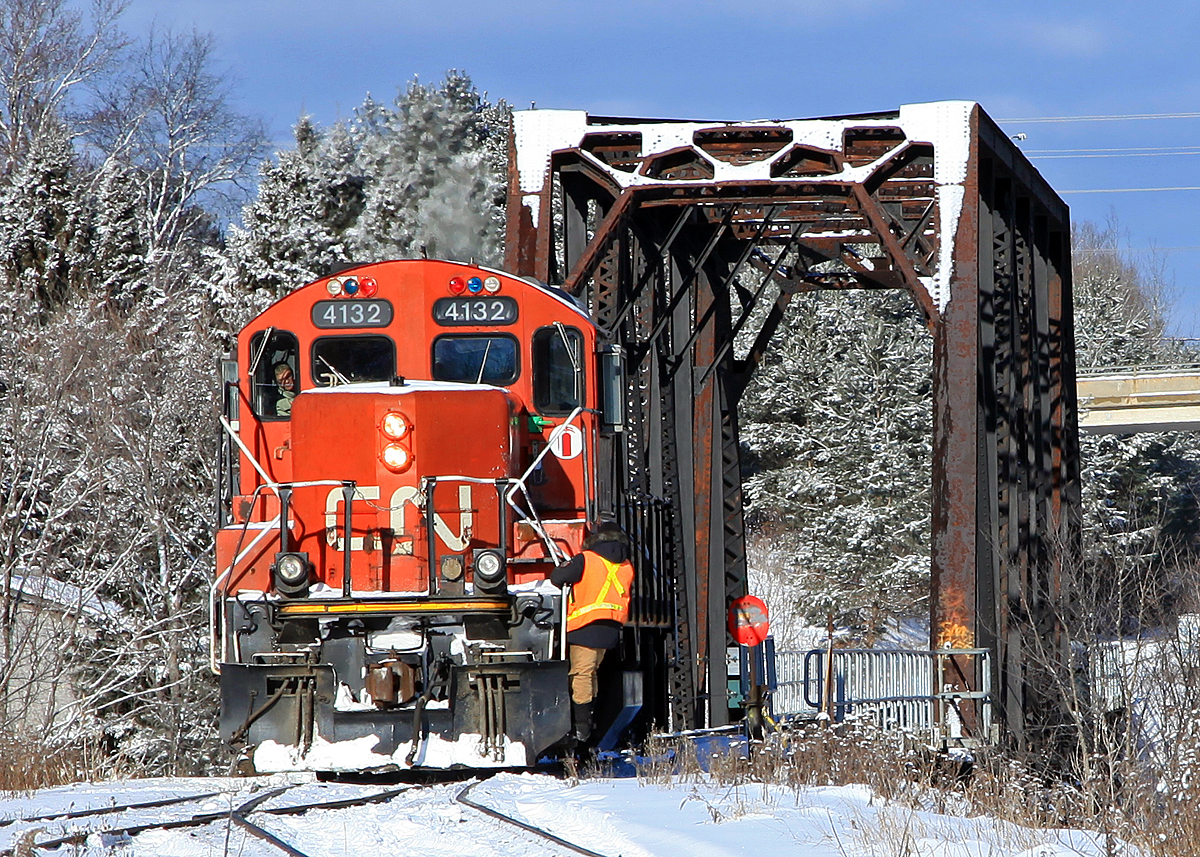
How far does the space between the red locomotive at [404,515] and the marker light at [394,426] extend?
0.02m

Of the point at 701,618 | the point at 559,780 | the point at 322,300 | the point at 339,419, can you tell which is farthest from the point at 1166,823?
the point at 701,618

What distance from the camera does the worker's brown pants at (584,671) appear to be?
10586mm

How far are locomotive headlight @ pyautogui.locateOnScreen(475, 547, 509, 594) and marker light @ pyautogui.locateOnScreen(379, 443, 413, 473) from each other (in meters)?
0.97

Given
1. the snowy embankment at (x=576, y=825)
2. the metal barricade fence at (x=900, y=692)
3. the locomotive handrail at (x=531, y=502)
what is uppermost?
the locomotive handrail at (x=531, y=502)

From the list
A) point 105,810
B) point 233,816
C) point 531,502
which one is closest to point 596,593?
point 531,502

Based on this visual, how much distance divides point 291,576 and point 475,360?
2.42 m

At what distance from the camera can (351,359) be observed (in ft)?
37.5

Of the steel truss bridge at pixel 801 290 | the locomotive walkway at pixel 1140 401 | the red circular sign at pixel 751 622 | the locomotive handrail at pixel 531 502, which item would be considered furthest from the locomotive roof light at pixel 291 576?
the locomotive walkway at pixel 1140 401

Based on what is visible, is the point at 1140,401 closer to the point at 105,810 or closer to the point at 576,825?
the point at 576,825

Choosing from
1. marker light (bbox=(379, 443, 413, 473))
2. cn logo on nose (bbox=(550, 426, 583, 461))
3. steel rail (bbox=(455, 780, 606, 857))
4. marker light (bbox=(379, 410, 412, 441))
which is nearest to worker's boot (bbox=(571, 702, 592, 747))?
steel rail (bbox=(455, 780, 606, 857))

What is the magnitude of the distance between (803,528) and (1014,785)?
2817 cm

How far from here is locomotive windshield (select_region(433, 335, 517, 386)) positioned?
11.4 meters

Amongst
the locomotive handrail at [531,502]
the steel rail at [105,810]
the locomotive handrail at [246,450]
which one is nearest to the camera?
the steel rail at [105,810]

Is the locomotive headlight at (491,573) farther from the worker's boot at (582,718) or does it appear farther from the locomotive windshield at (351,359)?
the locomotive windshield at (351,359)
